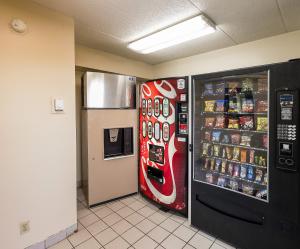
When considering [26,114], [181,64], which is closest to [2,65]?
[26,114]

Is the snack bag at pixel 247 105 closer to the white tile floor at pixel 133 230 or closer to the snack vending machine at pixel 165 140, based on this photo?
the snack vending machine at pixel 165 140

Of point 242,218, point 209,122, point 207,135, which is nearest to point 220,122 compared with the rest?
point 209,122

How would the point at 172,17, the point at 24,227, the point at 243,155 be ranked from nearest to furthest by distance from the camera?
the point at 24,227 → the point at 172,17 → the point at 243,155

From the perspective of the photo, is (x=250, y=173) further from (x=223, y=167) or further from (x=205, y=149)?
(x=205, y=149)

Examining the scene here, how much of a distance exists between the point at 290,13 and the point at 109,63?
2373 millimetres

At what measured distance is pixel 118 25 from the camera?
1974mm

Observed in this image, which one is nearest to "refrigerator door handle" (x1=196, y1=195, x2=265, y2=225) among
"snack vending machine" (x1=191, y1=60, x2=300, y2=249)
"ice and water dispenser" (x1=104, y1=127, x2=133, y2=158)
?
"snack vending machine" (x1=191, y1=60, x2=300, y2=249)

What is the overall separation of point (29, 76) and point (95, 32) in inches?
37.9

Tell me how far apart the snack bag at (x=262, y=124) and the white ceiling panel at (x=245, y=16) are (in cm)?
103

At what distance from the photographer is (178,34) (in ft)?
6.81

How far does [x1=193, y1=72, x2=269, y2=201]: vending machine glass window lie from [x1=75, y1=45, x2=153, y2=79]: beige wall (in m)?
1.53

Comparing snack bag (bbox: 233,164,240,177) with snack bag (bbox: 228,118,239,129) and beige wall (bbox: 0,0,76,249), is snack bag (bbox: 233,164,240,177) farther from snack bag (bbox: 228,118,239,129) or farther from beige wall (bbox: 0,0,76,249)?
beige wall (bbox: 0,0,76,249)

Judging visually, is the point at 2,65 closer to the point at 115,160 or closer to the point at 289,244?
the point at 115,160

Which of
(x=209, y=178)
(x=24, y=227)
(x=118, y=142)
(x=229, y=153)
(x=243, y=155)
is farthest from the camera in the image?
(x=118, y=142)
